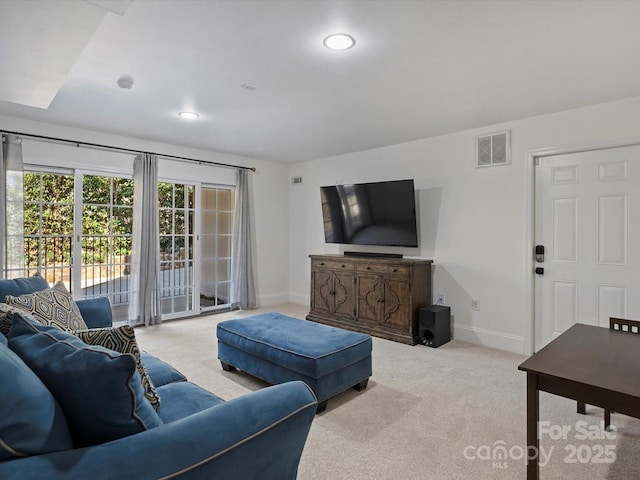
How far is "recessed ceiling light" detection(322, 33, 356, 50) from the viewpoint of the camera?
2154 mm

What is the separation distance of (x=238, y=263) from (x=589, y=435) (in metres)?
4.49

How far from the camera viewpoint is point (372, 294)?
4.36m

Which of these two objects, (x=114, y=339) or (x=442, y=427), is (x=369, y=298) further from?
(x=114, y=339)

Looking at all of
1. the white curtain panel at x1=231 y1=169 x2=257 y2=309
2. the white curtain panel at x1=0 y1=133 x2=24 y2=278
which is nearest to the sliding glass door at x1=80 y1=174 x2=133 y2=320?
the white curtain panel at x1=0 y1=133 x2=24 y2=278

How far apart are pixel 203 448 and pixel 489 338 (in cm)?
372

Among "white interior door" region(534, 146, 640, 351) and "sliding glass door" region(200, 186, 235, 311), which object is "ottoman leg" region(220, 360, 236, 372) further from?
"white interior door" region(534, 146, 640, 351)

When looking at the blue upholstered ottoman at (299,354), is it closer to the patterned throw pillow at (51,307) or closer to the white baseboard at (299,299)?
the patterned throw pillow at (51,307)

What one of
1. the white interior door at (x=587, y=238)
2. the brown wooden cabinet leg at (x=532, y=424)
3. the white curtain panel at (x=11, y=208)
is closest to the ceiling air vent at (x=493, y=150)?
the white interior door at (x=587, y=238)

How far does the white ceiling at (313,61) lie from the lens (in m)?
1.89

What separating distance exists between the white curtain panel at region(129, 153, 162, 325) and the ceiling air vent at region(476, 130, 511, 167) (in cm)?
391

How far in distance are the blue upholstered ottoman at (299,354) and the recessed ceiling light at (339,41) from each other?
6.53ft

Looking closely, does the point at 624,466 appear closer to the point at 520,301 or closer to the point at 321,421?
the point at 321,421

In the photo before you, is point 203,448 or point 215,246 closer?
point 203,448

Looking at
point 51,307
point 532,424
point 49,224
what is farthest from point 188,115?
point 532,424
